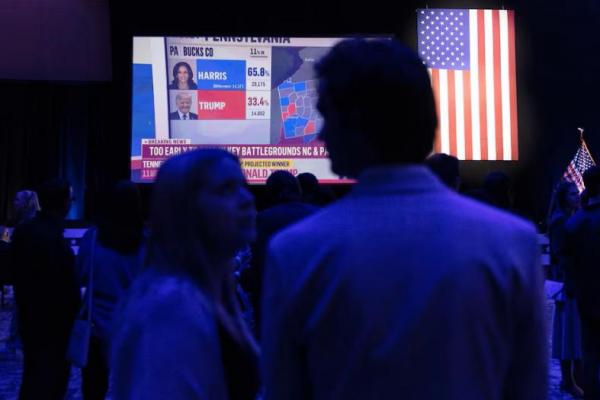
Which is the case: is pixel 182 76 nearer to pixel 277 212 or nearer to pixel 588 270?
pixel 277 212

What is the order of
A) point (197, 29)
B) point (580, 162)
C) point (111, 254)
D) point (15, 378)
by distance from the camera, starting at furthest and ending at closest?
point (580, 162), point (197, 29), point (15, 378), point (111, 254)

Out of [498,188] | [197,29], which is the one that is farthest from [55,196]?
[197,29]

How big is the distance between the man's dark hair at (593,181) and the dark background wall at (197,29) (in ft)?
19.9

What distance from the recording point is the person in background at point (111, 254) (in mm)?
3072

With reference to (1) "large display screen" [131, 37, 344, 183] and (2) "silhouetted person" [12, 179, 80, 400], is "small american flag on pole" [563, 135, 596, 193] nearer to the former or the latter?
(1) "large display screen" [131, 37, 344, 183]

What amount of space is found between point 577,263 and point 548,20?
288 inches

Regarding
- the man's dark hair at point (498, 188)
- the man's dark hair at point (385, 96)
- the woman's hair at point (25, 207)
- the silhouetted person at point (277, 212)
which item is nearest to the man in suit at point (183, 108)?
the woman's hair at point (25, 207)

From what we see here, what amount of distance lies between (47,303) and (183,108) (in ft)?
18.4

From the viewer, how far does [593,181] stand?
12.0ft

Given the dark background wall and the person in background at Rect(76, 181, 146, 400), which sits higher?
the dark background wall

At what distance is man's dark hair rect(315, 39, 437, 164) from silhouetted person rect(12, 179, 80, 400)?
275cm

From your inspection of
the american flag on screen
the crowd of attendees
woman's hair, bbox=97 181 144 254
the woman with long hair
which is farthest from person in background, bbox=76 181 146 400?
the american flag on screen

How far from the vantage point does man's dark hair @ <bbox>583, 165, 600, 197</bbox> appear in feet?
12.0

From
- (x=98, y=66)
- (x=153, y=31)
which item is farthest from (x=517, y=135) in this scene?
(x=98, y=66)
